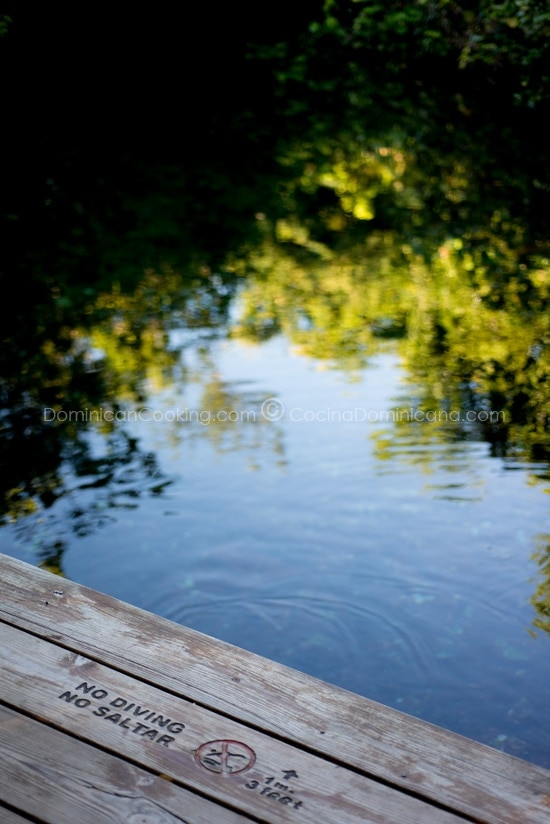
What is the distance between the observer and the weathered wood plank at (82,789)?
184cm

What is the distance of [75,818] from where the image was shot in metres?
1.85

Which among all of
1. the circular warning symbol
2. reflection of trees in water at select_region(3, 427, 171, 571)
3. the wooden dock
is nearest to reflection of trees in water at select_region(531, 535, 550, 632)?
the wooden dock

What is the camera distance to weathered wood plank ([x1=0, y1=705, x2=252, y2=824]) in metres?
1.84

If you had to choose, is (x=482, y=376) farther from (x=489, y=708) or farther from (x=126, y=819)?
(x=126, y=819)

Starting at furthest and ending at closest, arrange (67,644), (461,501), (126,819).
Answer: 1. (461,501)
2. (67,644)
3. (126,819)

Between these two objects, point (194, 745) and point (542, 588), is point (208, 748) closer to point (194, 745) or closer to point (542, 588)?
point (194, 745)

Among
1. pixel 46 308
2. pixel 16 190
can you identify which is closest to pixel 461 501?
pixel 46 308

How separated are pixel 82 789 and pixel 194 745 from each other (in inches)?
9.9

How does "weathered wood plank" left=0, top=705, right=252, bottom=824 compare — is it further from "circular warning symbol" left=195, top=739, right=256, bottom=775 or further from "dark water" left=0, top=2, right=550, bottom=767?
"dark water" left=0, top=2, right=550, bottom=767

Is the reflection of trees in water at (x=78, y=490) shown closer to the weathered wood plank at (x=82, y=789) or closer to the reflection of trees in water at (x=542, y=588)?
the reflection of trees in water at (x=542, y=588)

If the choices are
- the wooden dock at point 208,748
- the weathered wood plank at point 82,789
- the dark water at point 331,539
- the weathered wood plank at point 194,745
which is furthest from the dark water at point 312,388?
the weathered wood plank at point 82,789

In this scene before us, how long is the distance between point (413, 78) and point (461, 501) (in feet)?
46.6

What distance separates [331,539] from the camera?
14.2 feet

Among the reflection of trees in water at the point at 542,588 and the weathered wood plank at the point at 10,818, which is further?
the reflection of trees in water at the point at 542,588
